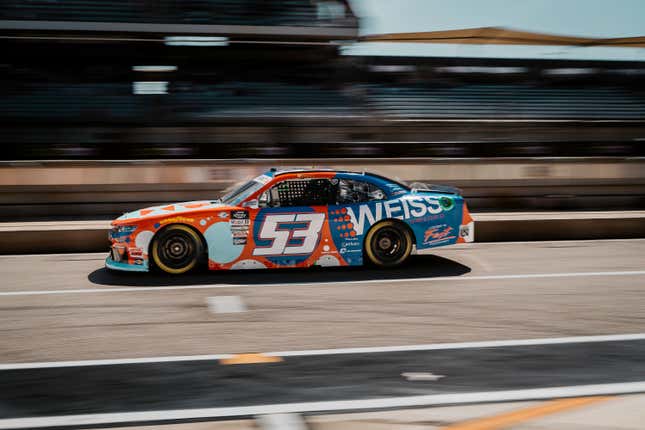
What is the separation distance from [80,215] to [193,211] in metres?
5.41

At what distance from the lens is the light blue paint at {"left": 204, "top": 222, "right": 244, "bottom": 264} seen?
753 cm

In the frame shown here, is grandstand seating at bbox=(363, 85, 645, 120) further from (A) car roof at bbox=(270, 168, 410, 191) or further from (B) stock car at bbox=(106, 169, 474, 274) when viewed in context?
(B) stock car at bbox=(106, 169, 474, 274)

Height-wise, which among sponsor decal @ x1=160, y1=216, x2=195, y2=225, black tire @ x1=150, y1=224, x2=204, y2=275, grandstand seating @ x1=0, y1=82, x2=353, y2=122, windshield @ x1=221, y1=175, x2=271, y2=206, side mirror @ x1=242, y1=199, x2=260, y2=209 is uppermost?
grandstand seating @ x1=0, y1=82, x2=353, y2=122

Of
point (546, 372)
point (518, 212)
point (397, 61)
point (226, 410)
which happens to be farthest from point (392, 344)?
point (397, 61)

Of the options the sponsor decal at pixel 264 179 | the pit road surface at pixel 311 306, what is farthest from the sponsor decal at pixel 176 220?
the sponsor decal at pixel 264 179

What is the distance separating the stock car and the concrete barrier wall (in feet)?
14.9

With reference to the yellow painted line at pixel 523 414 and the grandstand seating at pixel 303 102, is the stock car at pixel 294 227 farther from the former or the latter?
the grandstand seating at pixel 303 102

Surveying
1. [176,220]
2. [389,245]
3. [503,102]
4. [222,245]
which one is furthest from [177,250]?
[503,102]

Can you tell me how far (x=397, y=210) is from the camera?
7.96 metres

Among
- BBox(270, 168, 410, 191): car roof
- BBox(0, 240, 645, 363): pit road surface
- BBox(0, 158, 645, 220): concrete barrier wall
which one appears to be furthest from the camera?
BBox(0, 158, 645, 220): concrete barrier wall

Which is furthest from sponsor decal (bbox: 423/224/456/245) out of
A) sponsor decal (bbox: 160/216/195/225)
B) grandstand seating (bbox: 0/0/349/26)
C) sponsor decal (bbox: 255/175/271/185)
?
grandstand seating (bbox: 0/0/349/26)

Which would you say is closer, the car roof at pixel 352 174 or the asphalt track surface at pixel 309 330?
the asphalt track surface at pixel 309 330

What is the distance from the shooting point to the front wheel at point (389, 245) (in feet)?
26.2

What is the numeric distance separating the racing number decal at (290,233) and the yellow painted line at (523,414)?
4218mm
